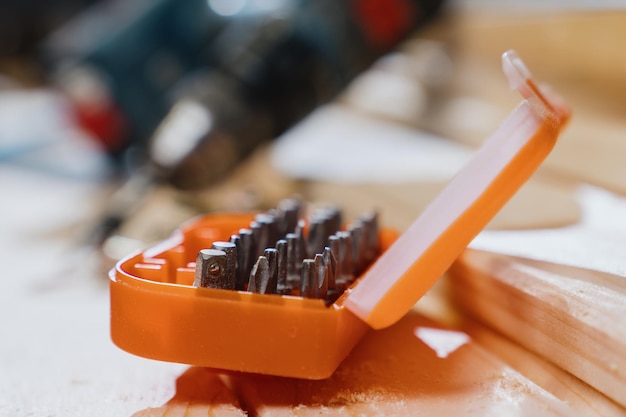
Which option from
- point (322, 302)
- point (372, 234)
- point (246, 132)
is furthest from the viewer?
point (246, 132)

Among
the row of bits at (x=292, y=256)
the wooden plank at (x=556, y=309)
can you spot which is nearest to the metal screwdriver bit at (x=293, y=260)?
the row of bits at (x=292, y=256)

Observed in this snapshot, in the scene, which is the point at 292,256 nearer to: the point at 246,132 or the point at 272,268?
the point at 272,268

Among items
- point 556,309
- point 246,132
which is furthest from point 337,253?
point 246,132

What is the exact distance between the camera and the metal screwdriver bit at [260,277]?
31cm

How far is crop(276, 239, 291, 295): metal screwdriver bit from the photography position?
33 centimetres

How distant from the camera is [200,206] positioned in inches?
30.7

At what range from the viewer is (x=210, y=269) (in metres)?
0.31

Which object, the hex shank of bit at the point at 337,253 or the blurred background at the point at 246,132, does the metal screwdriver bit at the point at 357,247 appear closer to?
the hex shank of bit at the point at 337,253

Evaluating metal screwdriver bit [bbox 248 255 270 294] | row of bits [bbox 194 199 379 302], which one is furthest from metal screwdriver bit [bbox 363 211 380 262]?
metal screwdriver bit [bbox 248 255 270 294]

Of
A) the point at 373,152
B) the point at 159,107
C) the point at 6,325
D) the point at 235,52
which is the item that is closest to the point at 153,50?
the point at 159,107

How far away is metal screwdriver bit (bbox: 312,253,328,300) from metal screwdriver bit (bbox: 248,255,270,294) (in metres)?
0.02

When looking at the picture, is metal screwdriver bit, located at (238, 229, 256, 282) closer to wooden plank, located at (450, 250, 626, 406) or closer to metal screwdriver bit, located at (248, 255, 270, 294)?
metal screwdriver bit, located at (248, 255, 270, 294)

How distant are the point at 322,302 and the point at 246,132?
0.50m

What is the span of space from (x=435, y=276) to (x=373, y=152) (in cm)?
53
